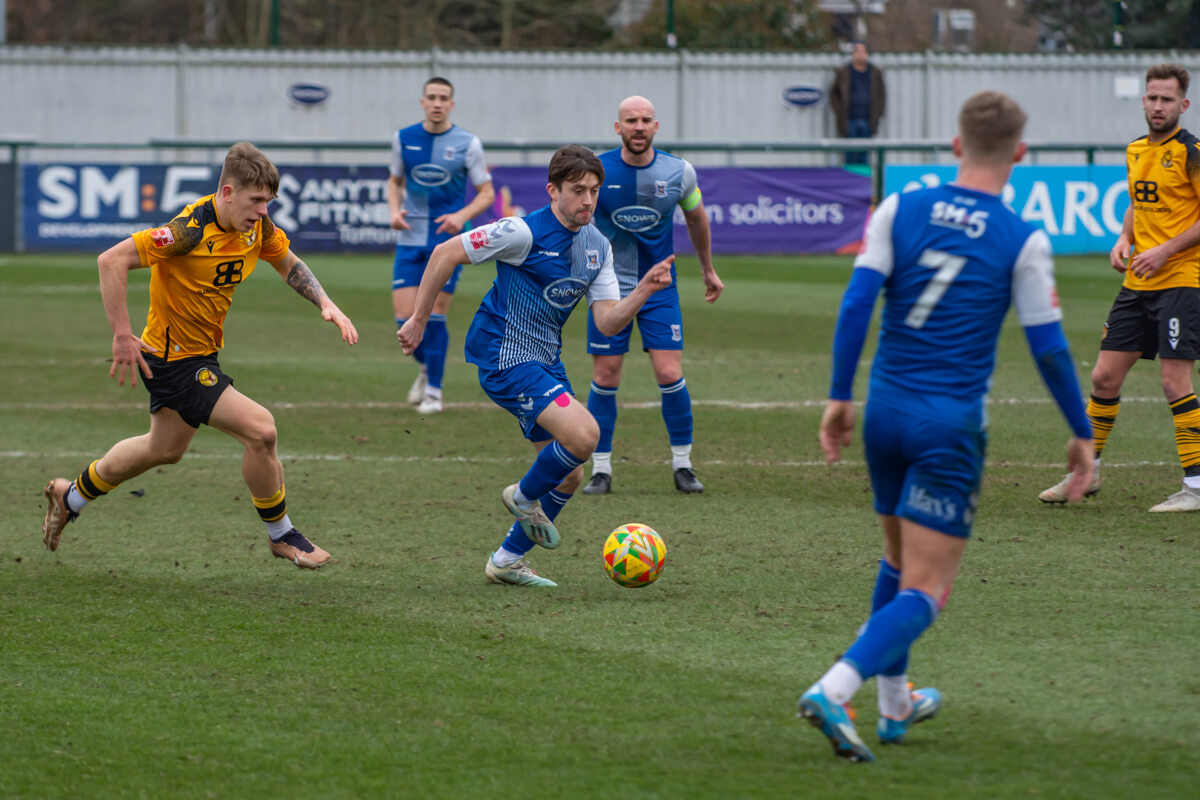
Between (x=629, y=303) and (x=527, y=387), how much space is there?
0.61 metres

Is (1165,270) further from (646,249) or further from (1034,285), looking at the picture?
(1034,285)

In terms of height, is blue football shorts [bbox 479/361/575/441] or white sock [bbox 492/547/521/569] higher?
blue football shorts [bbox 479/361/575/441]

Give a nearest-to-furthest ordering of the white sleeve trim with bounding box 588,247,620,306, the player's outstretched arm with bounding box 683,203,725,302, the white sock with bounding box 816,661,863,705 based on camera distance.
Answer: the white sock with bounding box 816,661,863,705 → the white sleeve trim with bounding box 588,247,620,306 → the player's outstretched arm with bounding box 683,203,725,302

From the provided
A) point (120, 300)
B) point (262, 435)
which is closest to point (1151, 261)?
point (262, 435)

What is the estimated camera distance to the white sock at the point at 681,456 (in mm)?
8336

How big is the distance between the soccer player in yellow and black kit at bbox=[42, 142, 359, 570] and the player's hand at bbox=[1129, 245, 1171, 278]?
158 inches

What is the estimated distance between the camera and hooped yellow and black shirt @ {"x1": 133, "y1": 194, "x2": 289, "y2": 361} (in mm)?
6062

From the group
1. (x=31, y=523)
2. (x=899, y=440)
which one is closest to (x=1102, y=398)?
(x=899, y=440)

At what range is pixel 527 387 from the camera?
6082 millimetres

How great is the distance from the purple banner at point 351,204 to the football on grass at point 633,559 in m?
17.0

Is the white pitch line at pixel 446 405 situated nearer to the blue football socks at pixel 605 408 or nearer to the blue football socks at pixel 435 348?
the blue football socks at pixel 435 348

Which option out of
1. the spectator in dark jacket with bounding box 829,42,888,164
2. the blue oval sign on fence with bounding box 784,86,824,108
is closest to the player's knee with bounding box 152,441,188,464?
the spectator in dark jacket with bounding box 829,42,888,164

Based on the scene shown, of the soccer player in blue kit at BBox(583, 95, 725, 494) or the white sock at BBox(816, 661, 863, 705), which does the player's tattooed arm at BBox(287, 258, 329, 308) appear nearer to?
the soccer player in blue kit at BBox(583, 95, 725, 494)

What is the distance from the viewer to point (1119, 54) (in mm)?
30406
